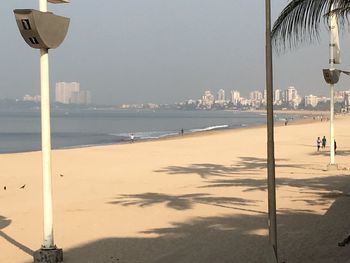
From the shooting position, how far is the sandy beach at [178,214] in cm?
870

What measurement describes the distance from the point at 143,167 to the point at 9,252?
51.9 feet

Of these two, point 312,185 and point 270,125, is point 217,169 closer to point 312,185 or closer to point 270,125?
point 312,185

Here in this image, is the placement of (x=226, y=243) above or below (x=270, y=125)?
below

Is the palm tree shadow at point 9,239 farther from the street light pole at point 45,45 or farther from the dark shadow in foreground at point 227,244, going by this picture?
the street light pole at point 45,45

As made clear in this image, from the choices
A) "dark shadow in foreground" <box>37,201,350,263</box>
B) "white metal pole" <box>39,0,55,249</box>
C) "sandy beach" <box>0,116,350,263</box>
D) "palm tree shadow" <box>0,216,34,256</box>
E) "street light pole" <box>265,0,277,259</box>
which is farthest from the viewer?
"palm tree shadow" <box>0,216,34,256</box>

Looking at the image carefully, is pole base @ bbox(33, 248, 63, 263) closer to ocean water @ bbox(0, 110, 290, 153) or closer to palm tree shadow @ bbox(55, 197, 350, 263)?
palm tree shadow @ bbox(55, 197, 350, 263)

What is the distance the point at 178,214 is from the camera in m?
12.3

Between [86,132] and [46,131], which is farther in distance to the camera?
[86,132]

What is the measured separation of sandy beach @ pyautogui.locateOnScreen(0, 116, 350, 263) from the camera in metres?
8.70

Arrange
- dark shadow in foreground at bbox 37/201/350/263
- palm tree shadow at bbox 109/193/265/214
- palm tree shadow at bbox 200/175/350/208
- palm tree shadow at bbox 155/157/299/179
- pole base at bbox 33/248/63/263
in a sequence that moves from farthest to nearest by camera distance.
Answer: palm tree shadow at bbox 155/157/299/179 → palm tree shadow at bbox 200/175/350/208 → palm tree shadow at bbox 109/193/265/214 → dark shadow in foreground at bbox 37/201/350/263 → pole base at bbox 33/248/63/263

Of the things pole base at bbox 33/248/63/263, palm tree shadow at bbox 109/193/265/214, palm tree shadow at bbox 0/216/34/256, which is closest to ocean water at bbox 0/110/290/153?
palm tree shadow at bbox 109/193/265/214

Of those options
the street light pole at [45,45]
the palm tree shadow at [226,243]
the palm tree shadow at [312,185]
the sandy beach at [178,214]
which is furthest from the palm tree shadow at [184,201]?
the street light pole at [45,45]

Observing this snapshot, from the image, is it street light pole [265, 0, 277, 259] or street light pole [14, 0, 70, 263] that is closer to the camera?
street light pole [265, 0, 277, 259]

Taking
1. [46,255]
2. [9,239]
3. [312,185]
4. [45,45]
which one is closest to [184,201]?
[312,185]
